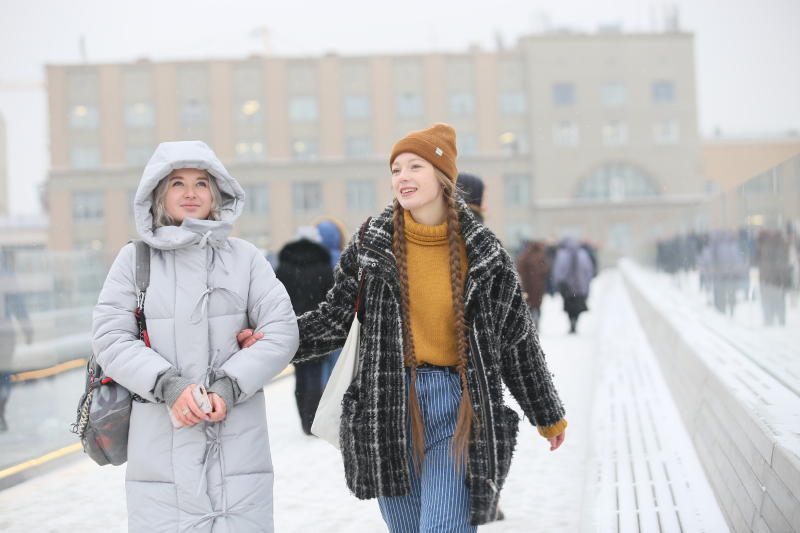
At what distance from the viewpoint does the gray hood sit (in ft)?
10.2

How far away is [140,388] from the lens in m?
2.93

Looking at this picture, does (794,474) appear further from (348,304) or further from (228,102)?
(228,102)

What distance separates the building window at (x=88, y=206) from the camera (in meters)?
64.6

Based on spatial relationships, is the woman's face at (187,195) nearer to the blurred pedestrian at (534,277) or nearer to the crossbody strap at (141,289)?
the crossbody strap at (141,289)

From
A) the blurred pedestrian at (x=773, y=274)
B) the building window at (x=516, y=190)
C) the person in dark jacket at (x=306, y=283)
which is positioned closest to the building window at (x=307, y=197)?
the building window at (x=516, y=190)

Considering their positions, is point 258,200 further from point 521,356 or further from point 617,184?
point 521,356

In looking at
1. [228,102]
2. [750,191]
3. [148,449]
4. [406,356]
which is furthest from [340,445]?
[228,102]

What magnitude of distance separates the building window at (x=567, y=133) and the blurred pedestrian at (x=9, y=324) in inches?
2406

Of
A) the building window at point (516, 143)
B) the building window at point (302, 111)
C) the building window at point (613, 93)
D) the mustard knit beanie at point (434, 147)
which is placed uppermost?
the building window at point (613, 93)

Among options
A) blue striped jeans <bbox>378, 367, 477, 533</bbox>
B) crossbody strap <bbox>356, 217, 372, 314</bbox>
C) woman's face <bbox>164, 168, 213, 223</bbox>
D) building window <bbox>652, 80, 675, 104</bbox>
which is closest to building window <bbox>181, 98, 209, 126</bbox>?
building window <bbox>652, 80, 675, 104</bbox>

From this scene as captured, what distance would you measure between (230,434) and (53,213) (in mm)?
66715

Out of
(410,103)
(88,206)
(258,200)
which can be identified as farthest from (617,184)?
(88,206)

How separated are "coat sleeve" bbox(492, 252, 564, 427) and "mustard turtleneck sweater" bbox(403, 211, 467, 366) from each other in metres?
0.16

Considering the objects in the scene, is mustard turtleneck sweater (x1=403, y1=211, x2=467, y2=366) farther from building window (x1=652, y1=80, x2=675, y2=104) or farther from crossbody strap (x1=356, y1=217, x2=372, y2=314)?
building window (x1=652, y1=80, x2=675, y2=104)
